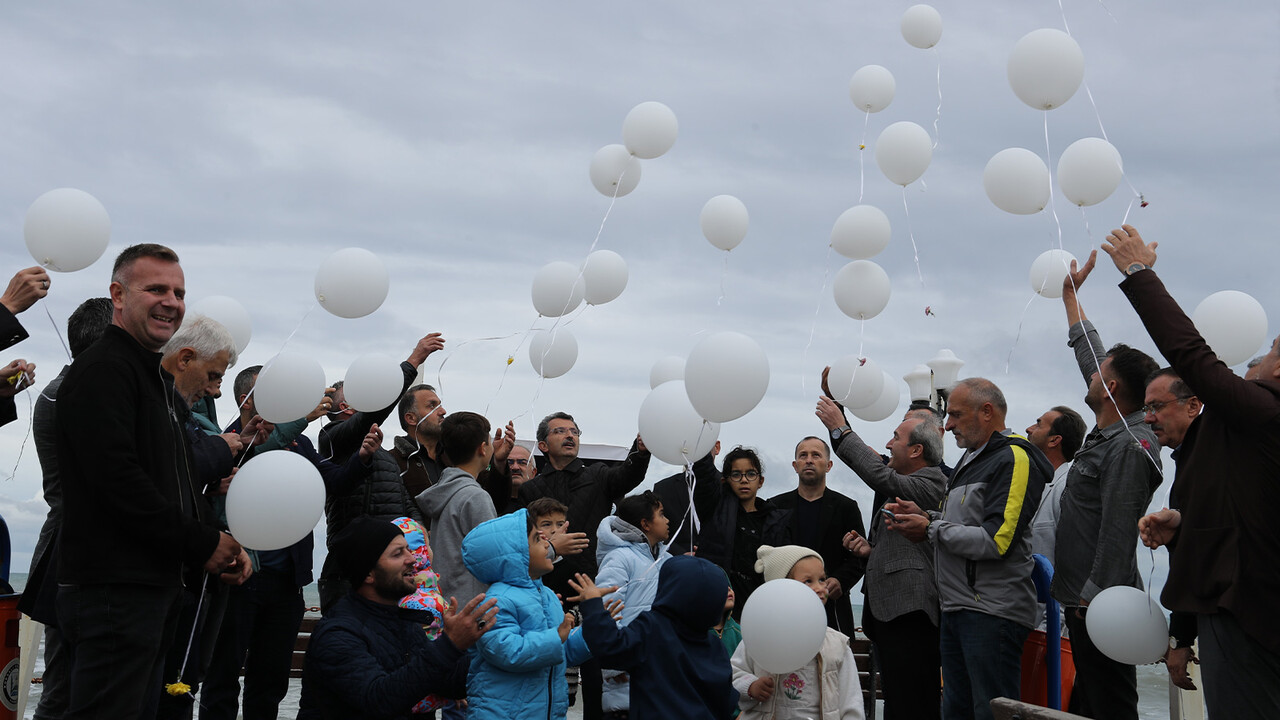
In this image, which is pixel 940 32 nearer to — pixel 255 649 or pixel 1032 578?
pixel 1032 578

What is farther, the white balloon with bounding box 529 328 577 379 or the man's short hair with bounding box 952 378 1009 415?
the white balloon with bounding box 529 328 577 379

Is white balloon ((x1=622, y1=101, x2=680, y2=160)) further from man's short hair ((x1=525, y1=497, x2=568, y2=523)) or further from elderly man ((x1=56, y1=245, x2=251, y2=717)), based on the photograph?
elderly man ((x1=56, y1=245, x2=251, y2=717))

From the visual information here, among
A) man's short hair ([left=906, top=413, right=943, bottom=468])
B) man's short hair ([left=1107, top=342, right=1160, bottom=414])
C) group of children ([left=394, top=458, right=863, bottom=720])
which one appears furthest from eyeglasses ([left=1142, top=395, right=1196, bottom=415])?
man's short hair ([left=906, top=413, right=943, bottom=468])

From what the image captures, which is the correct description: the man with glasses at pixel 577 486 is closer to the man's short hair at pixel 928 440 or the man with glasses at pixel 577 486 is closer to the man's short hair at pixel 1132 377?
the man's short hair at pixel 928 440

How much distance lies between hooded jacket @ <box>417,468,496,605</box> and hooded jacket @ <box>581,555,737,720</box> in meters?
1.08

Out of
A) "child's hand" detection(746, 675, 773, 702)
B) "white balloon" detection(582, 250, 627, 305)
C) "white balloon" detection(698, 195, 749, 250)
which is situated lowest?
"child's hand" detection(746, 675, 773, 702)

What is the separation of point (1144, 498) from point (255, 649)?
3.97 meters

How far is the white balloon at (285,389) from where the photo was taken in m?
4.26

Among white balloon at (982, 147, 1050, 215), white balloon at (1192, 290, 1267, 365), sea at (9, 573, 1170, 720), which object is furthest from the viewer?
sea at (9, 573, 1170, 720)

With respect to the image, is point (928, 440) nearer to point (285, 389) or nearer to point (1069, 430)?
point (1069, 430)

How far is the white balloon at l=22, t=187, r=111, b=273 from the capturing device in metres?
4.09

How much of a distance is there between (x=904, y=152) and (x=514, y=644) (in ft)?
11.9

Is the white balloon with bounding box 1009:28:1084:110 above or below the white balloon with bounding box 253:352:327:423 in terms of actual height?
above

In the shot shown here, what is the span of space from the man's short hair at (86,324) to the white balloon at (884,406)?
13.6 feet
